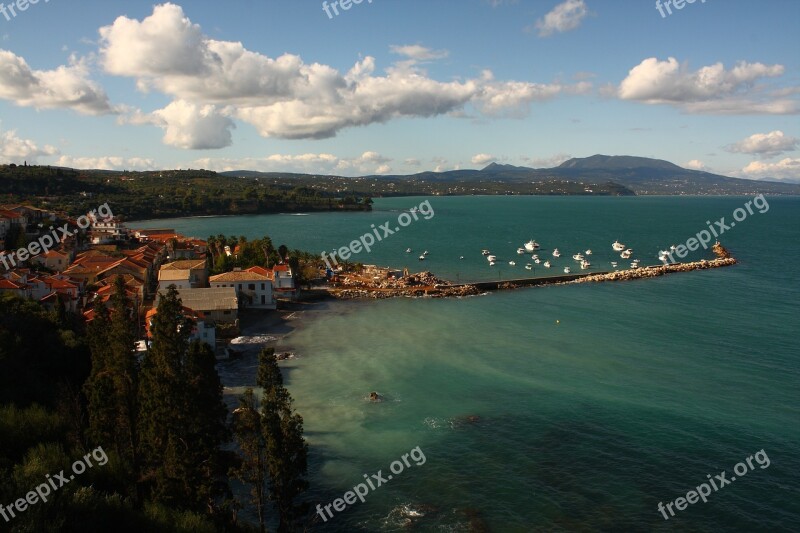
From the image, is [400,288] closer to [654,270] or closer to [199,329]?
[199,329]

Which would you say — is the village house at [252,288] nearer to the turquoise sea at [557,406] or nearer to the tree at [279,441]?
the turquoise sea at [557,406]

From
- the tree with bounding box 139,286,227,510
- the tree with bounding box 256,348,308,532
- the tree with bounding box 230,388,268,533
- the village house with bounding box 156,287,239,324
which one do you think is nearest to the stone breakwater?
the village house with bounding box 156,287,239,324

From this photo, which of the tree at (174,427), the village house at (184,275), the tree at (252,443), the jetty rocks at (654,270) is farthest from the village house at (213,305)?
the jetty rocks at (654,270)

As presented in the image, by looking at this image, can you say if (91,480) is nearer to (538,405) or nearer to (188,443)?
(188,443)

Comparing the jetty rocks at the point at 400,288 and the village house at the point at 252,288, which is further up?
the village house at the point at 252,288

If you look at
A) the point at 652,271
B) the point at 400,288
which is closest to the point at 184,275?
the point at 400,288
